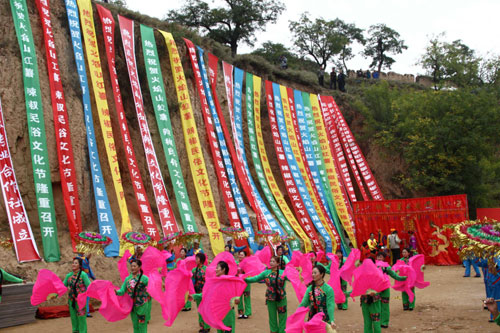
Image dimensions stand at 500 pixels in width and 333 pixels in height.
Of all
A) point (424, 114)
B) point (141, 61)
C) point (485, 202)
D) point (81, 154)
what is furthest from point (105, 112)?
point (485, 202)

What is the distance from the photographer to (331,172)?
59.4ft

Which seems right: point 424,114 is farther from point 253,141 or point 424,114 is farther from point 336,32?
point 336,32

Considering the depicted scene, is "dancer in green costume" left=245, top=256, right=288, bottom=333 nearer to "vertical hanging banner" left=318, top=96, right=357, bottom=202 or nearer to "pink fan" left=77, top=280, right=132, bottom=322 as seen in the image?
"pink fan" left=77, top=280, right=132, bottom=322

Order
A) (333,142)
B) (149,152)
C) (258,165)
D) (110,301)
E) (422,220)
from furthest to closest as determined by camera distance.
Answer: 1. (333,142)
2. (258,165)
3. (422,220)
4. (149,152)
5. (110,301)

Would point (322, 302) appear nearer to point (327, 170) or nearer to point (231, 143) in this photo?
point (231, 143)

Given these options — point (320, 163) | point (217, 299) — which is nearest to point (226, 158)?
point (320, 163)

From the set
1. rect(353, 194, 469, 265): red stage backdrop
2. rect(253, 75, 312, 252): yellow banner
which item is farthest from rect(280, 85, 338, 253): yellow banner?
rect(353, 194, 469, 265): red stage backdrop

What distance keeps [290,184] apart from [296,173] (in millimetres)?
643

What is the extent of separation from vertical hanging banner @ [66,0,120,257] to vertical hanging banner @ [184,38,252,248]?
12.5ft

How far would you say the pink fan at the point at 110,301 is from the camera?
6.11 meters

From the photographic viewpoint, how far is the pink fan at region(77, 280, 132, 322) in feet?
20.0

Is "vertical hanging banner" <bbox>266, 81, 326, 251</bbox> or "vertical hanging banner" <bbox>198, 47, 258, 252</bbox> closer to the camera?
"vertical hanging banner" <bbox>198, 47, 258, 252</bbox>

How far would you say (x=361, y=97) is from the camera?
25.6 meters

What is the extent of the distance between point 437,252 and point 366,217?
2.82 metres
